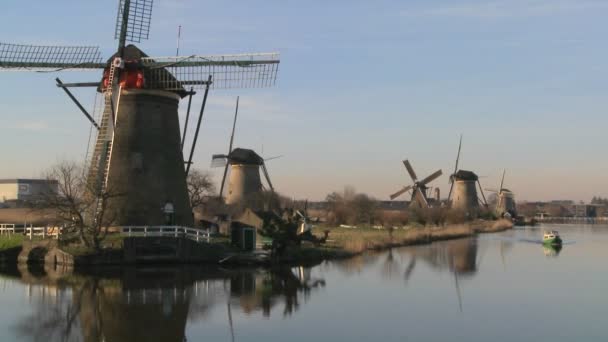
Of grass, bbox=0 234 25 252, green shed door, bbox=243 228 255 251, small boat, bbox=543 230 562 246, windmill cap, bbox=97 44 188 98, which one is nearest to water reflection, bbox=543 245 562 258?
small boat, bbox=543 230 562 246

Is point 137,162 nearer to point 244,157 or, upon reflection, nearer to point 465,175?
point 244,157

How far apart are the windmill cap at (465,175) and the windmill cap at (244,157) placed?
30893 millimetres

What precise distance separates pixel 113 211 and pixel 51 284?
5.83 meters

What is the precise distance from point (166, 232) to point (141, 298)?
7.33 metres

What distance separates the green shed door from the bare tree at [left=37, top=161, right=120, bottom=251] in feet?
16.3

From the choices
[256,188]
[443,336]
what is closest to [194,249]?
[443,336]

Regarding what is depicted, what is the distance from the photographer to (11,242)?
91.2 ft

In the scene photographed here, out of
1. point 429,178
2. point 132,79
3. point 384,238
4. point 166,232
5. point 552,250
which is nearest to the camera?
point 166,232

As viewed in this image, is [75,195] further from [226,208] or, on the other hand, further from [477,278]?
[226,208]

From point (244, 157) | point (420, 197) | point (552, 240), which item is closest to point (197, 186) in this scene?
point (244, 157)

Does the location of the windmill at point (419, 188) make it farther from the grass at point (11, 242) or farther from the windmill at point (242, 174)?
the grass at point (11, 242)

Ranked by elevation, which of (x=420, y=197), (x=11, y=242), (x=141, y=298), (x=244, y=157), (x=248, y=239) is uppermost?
(x=244, y=157)

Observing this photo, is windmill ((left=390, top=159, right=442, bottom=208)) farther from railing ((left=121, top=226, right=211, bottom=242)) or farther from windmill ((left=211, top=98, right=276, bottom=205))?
railing ((left=121, top=226, right=211, bottom=242))

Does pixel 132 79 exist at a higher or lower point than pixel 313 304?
higher
